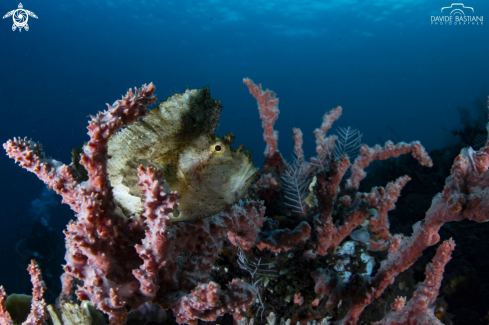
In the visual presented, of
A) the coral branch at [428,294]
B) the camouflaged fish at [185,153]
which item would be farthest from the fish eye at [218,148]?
the coral branch at [428,294]

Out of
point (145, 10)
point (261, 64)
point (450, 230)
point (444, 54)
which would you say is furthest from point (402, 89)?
point (450, 230)

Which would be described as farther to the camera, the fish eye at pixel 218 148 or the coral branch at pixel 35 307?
the coral branch at pixel 35 307

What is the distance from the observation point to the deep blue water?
48938 millimetres

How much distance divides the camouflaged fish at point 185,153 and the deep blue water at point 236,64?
51.3 feet

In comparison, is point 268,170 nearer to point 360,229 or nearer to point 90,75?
point 360,229

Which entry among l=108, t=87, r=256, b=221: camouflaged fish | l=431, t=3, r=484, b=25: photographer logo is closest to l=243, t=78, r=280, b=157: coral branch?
l=108, t=87, r=256, b=221: camouflaged fish

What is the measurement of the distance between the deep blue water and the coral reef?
1534cm

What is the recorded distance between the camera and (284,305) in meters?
3.12

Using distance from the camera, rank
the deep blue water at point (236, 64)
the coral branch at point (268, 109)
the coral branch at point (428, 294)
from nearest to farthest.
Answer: the coral branch at point (428, 294) → the coral branch at point (268, 109) → the deep blue water at point (236, 64)

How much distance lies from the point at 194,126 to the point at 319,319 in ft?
8.66

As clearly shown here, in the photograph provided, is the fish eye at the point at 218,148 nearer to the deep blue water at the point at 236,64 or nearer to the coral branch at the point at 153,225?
the coral branch at the point at 153,225

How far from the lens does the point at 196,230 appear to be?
7.54 ft

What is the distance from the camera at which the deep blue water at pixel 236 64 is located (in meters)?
48.9

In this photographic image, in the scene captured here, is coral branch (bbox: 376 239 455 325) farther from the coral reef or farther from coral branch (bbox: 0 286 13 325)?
coral branch (bbox: 0 286 13 325)
